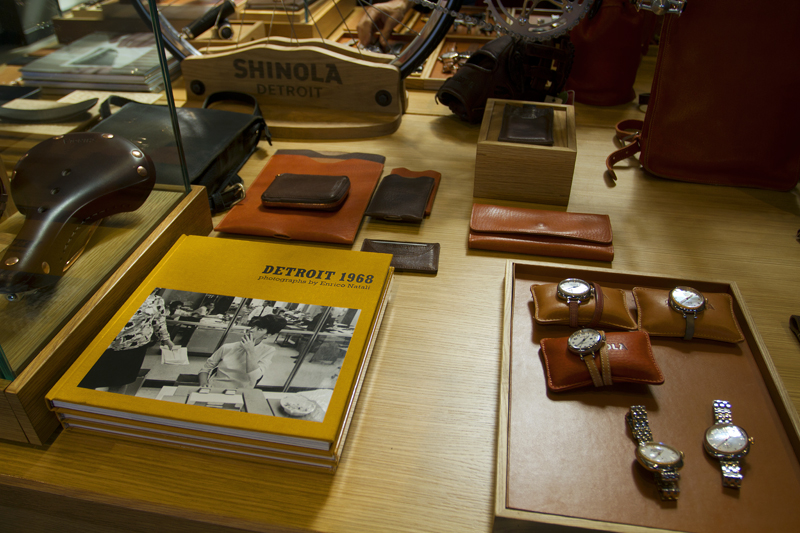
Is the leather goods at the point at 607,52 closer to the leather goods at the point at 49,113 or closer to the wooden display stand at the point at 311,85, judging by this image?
the wooden display stand at the point at 311,85

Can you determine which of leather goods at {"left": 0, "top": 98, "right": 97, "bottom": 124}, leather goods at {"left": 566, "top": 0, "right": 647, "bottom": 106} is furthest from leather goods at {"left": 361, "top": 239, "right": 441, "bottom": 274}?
leather goods at {"left": 566, "top": 0, "right": 647, "bottom": 106}

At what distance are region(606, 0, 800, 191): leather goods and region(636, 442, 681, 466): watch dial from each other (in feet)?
2.27

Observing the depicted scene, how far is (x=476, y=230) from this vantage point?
0.94 m

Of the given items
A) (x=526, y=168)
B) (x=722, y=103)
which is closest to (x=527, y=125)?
(x=526, y=168)

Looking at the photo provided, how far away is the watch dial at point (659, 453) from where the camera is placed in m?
0.57

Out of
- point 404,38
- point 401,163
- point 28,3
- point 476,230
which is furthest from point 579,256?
point 404,38

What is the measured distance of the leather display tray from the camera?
0.55 m

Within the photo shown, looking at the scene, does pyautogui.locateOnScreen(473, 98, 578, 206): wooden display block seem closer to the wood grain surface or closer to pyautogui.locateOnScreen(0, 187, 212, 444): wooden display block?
the wood grain surface

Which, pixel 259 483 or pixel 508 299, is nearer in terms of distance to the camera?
pixel 259 483

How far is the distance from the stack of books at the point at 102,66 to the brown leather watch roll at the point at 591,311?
2.26ft

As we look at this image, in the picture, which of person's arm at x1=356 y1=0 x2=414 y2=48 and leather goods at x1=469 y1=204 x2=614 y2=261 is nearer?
leather goods at x1=469 y1=204 x2=614 y2=261

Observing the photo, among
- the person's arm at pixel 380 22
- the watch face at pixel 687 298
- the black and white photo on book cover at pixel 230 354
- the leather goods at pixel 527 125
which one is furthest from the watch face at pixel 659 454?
the person's arm at pixel 380 22

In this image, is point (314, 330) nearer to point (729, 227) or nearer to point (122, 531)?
point (122, 531)

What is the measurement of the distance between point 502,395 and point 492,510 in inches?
5.1
